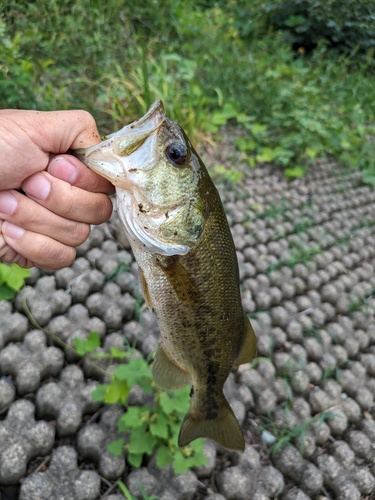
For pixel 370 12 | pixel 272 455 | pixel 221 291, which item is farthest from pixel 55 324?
pixel 370 12

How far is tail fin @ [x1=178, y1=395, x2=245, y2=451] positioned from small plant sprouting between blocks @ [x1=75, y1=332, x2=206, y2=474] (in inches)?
7.7

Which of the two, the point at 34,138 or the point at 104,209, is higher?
the point at 34,138

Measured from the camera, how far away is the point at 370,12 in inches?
331

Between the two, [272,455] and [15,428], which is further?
[272,455]

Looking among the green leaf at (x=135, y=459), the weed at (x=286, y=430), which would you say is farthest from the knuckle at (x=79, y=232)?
the weed at (x=286, y=430)

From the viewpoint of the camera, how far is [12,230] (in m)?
1.30

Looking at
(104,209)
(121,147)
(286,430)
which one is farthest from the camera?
(286,430)

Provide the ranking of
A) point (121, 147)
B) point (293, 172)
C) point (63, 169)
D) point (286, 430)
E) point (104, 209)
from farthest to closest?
point (293, 172) < point (286, 430) < point (104, 209) < point (63, 169) < point (121, 147)

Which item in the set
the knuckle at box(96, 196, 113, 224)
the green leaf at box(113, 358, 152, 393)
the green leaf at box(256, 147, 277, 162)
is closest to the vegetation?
the green leaf at box(256, 147, 277, 162)

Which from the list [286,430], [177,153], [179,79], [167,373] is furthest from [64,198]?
[179,79]

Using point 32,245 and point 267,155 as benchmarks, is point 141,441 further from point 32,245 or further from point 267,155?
point 267,155

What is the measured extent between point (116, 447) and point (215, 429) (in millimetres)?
487

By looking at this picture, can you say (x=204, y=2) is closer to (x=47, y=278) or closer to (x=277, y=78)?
(x=277, y=78)

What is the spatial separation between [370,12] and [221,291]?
9.69m
